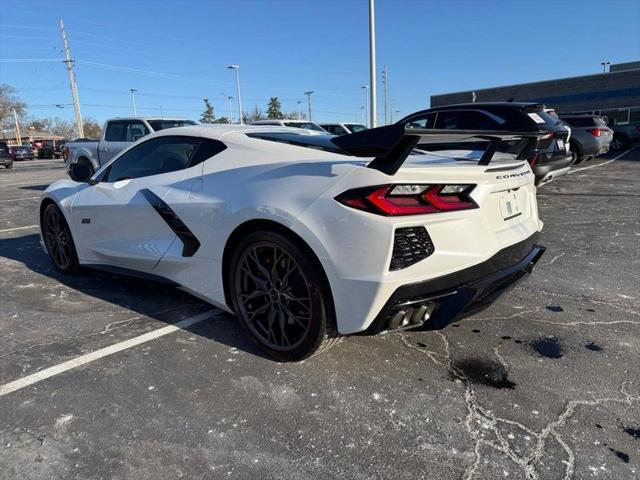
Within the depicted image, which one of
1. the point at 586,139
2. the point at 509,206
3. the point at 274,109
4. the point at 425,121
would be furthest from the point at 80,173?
the point at 274,109

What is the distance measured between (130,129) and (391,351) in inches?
393

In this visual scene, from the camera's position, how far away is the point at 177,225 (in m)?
3.52

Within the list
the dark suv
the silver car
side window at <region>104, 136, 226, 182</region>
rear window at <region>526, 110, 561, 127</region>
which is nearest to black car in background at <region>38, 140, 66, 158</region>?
the silver car

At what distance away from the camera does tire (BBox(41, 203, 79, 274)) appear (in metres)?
4.85

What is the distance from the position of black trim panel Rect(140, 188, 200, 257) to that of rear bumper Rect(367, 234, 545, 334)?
1.47 m

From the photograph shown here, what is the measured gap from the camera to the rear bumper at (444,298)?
254 cm

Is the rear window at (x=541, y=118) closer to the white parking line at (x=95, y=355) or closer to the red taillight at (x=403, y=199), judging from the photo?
the red taillight at (x=403, y=199)

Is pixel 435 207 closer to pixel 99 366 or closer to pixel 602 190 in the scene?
pixel 99 366

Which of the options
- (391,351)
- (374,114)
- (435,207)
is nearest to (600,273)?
(391,351)

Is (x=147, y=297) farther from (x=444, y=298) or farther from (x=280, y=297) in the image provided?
(x=444, y=298)

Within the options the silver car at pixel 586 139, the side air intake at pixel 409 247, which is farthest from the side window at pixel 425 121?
the silver car at pixel 586 139

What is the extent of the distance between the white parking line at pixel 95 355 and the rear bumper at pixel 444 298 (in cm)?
168

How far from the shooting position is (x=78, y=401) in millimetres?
2699

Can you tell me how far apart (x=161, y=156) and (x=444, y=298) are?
2.57m
